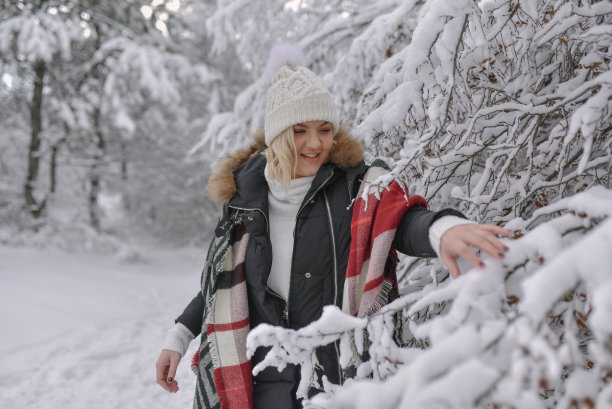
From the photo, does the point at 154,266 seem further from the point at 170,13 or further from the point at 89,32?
the point at 170,13

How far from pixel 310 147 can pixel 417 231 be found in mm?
610

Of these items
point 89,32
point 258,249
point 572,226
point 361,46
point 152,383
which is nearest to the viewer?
point 572,226

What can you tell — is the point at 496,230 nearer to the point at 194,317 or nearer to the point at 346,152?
the point at 346,152

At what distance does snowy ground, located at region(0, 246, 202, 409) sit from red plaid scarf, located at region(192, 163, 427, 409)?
230 cm

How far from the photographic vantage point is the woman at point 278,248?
158 centimetres

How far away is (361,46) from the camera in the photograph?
10.5 ft

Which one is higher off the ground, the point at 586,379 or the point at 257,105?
the point at 257,105

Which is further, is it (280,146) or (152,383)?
(152,383)

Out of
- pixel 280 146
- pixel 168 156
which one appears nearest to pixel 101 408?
pixel 280 146

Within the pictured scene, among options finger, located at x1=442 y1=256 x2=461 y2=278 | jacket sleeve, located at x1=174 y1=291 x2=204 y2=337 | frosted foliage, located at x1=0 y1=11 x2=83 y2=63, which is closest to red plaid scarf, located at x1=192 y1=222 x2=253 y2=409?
jacket sleeve, located at x1=174 y1=291 x2=204 y2=337

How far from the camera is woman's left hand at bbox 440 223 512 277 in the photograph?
0.86m

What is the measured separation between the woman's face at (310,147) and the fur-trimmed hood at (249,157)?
4 centimetres

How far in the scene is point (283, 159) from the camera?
5.36 feet

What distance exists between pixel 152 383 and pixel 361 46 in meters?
3.56
